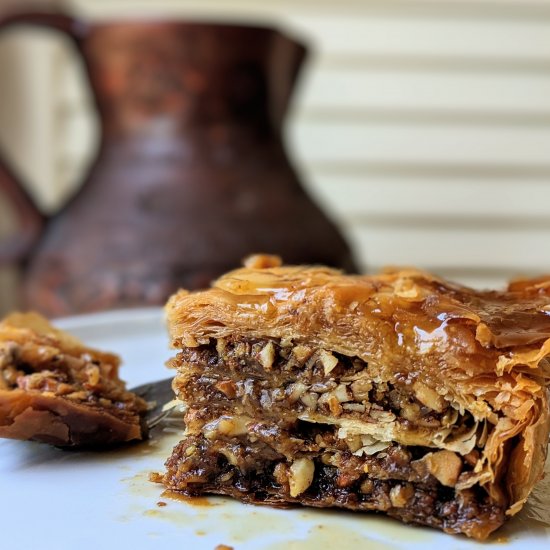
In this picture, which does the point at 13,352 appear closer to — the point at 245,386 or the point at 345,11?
the point at 245,386

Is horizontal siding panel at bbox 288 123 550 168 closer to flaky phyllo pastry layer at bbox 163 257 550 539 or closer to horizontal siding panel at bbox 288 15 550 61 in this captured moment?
horizontal siding panel at bbox 288 15 550 61

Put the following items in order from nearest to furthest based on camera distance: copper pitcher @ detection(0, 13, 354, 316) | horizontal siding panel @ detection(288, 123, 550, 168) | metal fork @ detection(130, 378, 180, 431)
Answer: metal fork @ detection(130, 378, 180, 431) < copper pitcher @ detection(0, 13, 354, 316) < horizontal siding panel @ detection(288, 123, 550, 168)

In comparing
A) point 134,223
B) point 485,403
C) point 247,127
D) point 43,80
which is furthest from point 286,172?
point 43,80

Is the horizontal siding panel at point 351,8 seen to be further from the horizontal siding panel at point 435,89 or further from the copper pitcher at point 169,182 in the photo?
the copper pitcher at point 169,182

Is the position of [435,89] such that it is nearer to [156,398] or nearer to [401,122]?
[401,122]

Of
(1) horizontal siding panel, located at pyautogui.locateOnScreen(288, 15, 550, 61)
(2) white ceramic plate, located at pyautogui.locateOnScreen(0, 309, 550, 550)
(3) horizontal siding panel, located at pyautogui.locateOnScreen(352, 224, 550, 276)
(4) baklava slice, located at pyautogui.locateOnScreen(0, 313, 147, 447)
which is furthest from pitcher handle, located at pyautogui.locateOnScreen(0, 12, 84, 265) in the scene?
(3) horizontal siding panel, located at pyautogui.locateOnScreen(352, 224, 550, 276)

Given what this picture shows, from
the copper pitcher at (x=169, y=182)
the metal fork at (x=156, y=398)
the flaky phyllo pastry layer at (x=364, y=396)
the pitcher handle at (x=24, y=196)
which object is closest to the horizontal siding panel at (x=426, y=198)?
the copper pitcher at (x=169, y=182)

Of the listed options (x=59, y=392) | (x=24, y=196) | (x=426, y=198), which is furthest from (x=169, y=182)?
(x=426, y=198)
